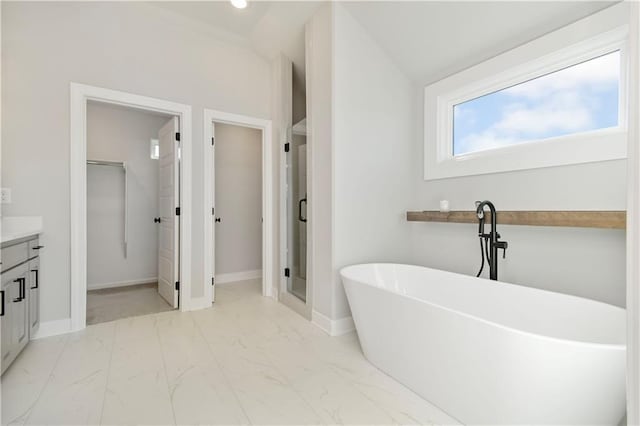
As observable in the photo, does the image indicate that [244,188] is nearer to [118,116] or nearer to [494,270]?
[118,116]

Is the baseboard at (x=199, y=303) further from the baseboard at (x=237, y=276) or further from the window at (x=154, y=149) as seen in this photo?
the window at (x=154, y=149)

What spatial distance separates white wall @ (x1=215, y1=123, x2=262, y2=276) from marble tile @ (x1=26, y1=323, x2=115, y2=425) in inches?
77.3

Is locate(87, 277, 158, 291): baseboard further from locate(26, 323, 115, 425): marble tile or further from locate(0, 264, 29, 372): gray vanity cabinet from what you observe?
locate(0, 264, 29, 372): gray vanity cabinet

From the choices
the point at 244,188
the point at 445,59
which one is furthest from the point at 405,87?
the point at 244,188

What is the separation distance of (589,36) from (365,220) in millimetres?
1863

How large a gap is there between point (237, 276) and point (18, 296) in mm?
2545

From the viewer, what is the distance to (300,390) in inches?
66.7

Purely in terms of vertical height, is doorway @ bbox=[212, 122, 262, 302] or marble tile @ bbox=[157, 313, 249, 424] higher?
doorway @ bbox=[212, 122, 262, 302]

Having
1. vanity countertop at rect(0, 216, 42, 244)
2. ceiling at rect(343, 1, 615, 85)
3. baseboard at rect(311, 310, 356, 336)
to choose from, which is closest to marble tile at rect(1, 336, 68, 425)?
vanity countertop at rect(0, 216, 42, 244)

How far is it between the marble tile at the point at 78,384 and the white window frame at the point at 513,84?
2.87 meters

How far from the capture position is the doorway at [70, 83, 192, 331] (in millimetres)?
2484

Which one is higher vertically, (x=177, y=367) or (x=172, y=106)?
(x=172, y=106)

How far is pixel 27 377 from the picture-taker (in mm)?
1803

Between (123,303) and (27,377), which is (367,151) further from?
(123,303)
